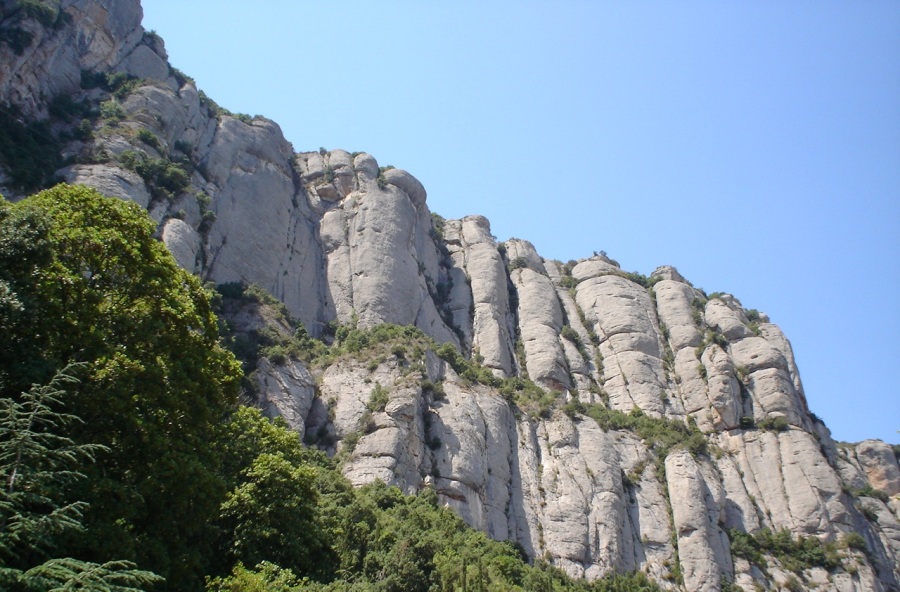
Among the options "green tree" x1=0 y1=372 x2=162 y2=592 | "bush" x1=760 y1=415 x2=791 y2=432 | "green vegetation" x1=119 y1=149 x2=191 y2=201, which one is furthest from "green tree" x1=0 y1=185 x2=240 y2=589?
"bush" x1=760 y1=415 x2=791 y2=432

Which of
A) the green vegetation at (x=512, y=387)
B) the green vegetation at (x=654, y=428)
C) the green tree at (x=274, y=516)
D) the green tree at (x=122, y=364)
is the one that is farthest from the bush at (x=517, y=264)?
the green tree at (x=122, y=364)

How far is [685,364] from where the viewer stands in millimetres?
65875

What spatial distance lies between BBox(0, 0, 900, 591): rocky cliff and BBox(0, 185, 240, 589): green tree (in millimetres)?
20336

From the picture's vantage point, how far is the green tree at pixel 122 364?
2008 cm

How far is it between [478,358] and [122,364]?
144ft

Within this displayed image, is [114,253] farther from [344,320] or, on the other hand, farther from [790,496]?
[790,496]

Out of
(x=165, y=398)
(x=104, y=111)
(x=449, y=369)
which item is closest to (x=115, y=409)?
(x=165, y=398)

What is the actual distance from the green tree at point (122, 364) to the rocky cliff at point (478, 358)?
20336 mm

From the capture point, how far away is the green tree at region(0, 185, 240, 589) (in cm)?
2008

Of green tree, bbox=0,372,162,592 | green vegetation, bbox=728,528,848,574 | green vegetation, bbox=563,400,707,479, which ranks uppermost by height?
green vegetation, bbox=563,400,707,479

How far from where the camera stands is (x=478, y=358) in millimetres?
64062

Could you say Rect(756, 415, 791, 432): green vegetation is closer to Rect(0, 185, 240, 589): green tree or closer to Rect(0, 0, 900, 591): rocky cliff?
Rect(0, 0, 900, 591): rocky cliff

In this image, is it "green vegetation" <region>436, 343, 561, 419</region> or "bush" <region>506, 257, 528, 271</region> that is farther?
"bush" <region>506, 257, 528, 271</region>

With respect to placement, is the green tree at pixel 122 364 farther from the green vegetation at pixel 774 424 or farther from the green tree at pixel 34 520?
the green vegetation at pixel 774 424
